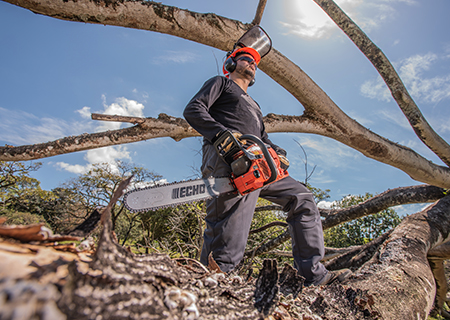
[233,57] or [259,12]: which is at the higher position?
[259,12]

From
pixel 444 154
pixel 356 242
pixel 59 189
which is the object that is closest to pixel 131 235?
pixel 59 189

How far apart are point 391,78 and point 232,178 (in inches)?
128

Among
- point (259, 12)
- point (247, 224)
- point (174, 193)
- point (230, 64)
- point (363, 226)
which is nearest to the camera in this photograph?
point (174, 193)

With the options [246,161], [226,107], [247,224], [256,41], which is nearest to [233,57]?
[256,41]

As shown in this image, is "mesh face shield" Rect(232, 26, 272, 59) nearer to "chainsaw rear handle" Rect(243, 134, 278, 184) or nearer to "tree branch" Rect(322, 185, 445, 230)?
"chainsaw rear handle" Rect(243, 134, 278, 184)

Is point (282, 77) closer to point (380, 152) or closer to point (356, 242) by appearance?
point (380, 152)

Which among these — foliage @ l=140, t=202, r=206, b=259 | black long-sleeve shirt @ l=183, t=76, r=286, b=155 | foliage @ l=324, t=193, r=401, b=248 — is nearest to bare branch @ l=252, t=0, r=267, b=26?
black long-sleeve shirt @ l=183, t=76, r=286, b=155

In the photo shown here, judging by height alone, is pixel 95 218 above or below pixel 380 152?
below

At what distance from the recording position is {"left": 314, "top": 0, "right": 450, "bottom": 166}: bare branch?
3027 millimetres

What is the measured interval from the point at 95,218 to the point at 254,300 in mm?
485

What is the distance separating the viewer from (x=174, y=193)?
60.7 inches

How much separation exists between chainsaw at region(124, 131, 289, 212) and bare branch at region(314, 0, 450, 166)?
2.49 m

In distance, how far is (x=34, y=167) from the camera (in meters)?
9.87

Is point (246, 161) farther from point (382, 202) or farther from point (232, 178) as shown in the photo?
point (382, 202)
